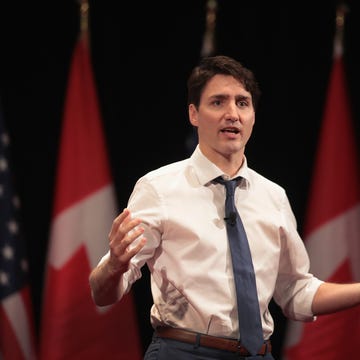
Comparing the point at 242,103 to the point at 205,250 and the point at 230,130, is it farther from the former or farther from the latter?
the point at 205,250

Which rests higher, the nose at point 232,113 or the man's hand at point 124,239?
the nose at point 232,113

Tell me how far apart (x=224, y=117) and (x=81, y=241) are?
1893mm

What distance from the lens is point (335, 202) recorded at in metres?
3.74

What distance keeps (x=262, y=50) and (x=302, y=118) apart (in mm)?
473

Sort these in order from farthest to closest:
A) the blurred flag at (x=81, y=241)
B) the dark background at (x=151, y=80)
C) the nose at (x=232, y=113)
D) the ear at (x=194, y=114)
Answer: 1. the dark background at (x=151, y=80)
2. the blurred flag at (x=81, y=241)
3. the ear at (x=194, y=114)
4. the nose at (x=232, y=113)

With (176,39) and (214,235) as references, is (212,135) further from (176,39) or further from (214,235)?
(176,39)

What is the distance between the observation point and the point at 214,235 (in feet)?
6.48

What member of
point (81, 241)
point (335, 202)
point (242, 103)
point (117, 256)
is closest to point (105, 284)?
point (117, 256)

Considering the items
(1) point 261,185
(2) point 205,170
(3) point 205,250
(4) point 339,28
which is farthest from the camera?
(4) point 339,28

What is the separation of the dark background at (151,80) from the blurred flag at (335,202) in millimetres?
284

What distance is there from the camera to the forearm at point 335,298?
1990 mm

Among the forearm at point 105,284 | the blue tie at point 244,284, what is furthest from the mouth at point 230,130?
the forearm at point 105,284

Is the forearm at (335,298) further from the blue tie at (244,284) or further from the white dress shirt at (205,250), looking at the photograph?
the blue tie at (244,284)

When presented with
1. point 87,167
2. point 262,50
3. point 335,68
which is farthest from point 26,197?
point 335,68
